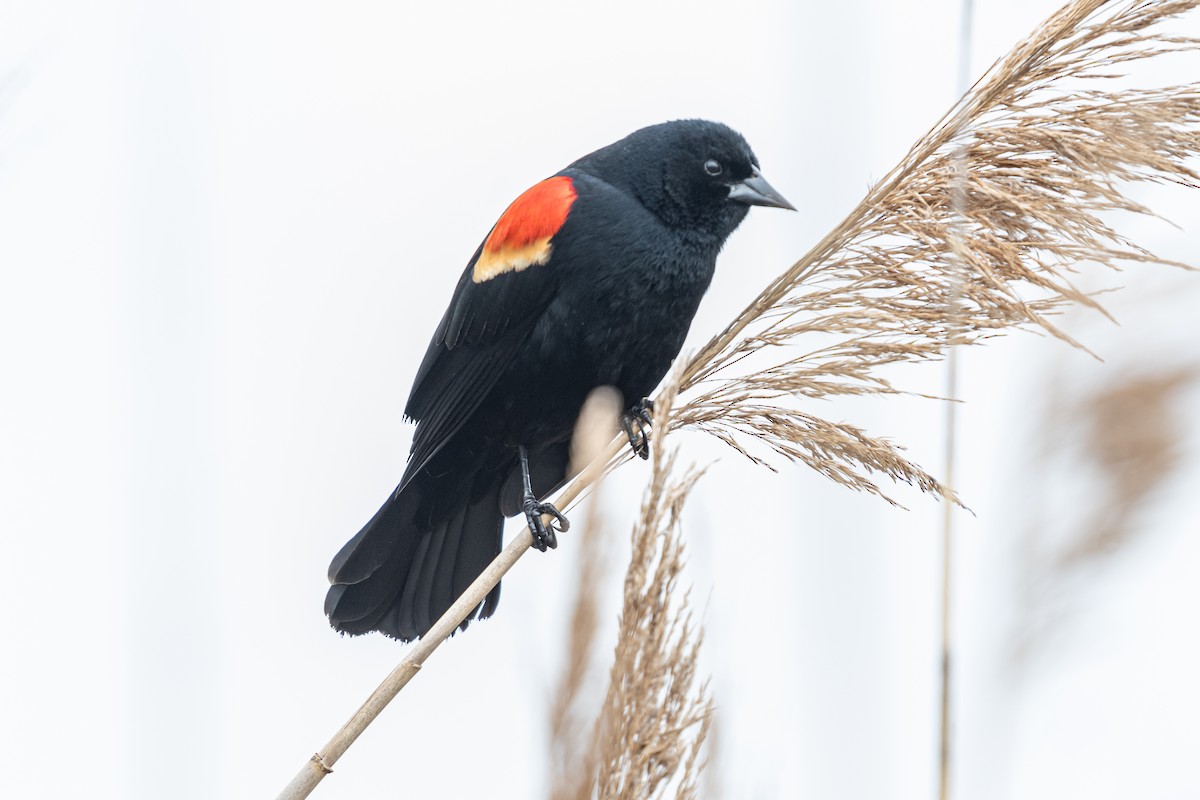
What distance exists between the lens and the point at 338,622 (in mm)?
2301

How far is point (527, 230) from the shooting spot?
238cm

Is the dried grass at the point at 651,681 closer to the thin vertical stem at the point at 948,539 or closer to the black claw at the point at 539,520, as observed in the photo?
the thin vertical stem at the point at 948,539

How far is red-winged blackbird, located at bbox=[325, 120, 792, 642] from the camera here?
7.36 feet

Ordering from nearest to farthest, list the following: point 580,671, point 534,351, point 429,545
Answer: point 580,671
point 534,351
point 429,545

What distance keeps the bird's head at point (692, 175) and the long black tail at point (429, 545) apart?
21.6 inches

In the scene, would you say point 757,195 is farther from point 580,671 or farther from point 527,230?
point 580,671

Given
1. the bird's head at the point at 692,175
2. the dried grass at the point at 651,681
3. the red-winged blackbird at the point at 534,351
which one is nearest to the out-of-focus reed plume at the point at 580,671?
the dried grass at the point at 651,681

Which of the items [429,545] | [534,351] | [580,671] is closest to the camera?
[580,671]

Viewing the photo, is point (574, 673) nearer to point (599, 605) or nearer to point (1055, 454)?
point (599, 605)

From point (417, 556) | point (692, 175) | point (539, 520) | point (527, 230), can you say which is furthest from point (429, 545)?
point (692, 175)

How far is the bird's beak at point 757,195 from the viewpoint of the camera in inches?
96.1

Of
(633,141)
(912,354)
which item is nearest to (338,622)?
(633,141)

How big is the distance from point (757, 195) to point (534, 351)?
578mm

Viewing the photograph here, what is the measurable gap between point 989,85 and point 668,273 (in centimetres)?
102
